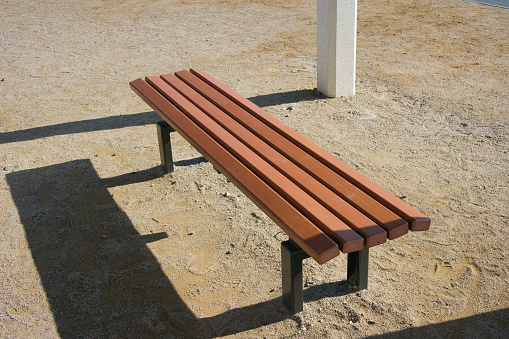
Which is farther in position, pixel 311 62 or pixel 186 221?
pixel 311 62

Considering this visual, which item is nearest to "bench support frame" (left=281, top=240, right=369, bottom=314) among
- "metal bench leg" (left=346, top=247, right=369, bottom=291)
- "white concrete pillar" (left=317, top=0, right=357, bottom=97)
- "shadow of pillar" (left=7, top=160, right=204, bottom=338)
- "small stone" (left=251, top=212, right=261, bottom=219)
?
"metal bench leg" (left=346, top=247, right=369, bottom=291)

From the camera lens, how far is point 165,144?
14.4 feet

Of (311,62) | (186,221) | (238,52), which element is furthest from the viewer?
(238,52)

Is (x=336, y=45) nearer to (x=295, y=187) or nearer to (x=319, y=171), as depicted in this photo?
(x=319, y=171)

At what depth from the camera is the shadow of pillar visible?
2.99m

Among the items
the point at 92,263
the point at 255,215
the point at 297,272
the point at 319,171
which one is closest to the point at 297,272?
the point at 297,272

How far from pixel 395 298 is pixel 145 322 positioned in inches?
Answer: 53.5

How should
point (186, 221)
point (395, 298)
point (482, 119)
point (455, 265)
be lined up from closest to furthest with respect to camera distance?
point (395, 298), point (455, 265), point (186, 221), point (482, 119)

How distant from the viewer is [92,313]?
307 cm

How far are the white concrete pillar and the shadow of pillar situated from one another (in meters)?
2.56

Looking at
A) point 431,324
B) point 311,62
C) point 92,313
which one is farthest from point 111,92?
point 431,324

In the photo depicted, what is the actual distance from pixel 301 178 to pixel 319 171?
0.40ft

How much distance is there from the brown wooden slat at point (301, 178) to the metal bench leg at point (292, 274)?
278 mm

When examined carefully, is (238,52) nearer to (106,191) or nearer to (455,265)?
(106,191)
